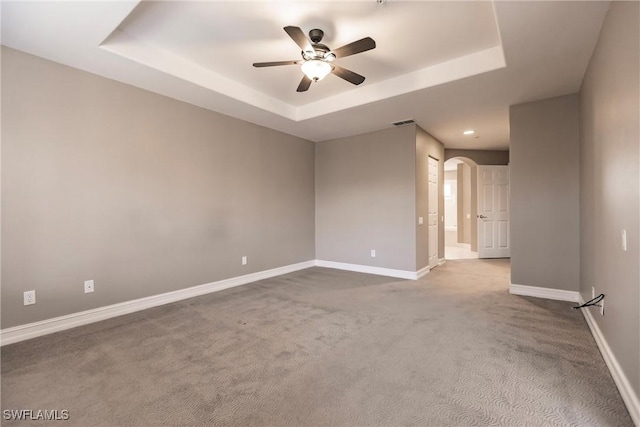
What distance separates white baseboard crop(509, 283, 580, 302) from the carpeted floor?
8.4 inches

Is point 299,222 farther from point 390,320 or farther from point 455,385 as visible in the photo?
point 455,385

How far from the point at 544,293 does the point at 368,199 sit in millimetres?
2882

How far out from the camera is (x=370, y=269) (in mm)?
→ 5281

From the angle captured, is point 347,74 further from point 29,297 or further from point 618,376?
point 29,297

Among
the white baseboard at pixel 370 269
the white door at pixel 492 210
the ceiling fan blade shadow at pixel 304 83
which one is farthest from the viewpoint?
the white door at pixel 492 210

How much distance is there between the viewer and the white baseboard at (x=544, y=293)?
3.54 m

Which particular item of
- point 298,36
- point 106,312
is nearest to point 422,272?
point 298,36

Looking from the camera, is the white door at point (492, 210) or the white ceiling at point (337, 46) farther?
the white door at point (492, 210)

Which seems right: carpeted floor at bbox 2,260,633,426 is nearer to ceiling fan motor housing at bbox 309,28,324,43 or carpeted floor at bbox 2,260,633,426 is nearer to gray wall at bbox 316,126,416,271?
gray wall at bbox 316,126,416,271

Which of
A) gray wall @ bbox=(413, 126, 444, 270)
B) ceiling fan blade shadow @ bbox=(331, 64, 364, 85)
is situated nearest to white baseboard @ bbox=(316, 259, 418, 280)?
gray wall @ bbox=(413, 126, 444, 270)

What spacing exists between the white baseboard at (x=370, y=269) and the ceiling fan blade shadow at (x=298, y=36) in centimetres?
372

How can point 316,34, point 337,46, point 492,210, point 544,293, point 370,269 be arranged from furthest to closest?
1. point 492,210
2. point 370,269
3. point 544,293
4. point 337,46
5. point 316,34

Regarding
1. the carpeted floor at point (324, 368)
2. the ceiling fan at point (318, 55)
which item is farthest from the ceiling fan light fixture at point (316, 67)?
the carpeted floor at point (324, 368)

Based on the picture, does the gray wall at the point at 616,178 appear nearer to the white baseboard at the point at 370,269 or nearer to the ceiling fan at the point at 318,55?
the ceiling fan at the point at 318,55
